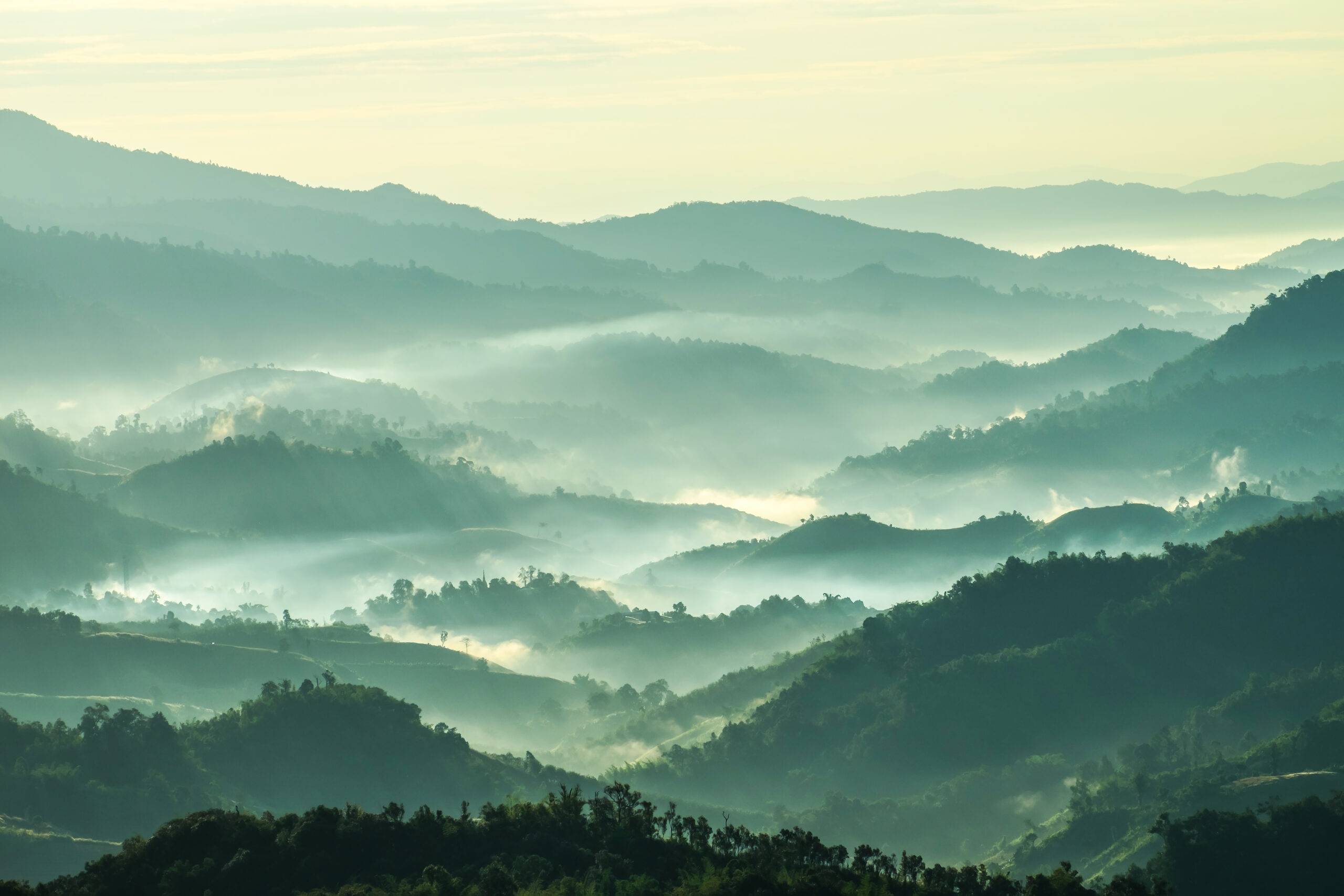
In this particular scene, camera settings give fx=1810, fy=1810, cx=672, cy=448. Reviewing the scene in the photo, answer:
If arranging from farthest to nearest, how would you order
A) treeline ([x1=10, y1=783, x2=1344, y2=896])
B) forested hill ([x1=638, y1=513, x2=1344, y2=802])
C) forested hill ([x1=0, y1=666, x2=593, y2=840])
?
forested hill ([x1=638, y1=513, x2=1344, y2=802]) → forested hill ([x1=0, y1=666, x2=593, y2=840]) → treeline ([x1=10, y1=783, x2=1344, y2=896])

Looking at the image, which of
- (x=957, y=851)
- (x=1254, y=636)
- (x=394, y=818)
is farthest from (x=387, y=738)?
(x=1254, y=636)

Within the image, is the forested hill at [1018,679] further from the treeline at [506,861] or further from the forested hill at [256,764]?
the treeline at [506,861]

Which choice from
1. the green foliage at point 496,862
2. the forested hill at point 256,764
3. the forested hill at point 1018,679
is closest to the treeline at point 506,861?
the green foliage at point 496,862

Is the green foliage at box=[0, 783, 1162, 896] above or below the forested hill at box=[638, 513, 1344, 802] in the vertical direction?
below

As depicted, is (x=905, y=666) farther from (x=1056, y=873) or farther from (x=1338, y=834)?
(x=1056, y=873)

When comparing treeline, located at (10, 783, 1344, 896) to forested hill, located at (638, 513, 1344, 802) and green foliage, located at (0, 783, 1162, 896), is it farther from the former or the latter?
forested hill, located at (638, 513, 1344, 802)

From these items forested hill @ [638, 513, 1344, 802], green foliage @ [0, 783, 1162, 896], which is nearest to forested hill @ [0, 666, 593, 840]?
forested hill @ [638, 513, 1344, 802]

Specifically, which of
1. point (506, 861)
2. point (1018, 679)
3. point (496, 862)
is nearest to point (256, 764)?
point (506, 861)

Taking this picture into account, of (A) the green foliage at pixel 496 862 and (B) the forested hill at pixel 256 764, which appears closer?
(A) the green foliage at pixel 496 862

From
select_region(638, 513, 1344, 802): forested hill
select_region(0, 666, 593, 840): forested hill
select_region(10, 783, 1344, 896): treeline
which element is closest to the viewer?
select_region(10, 783, 1344, 896): treeline
